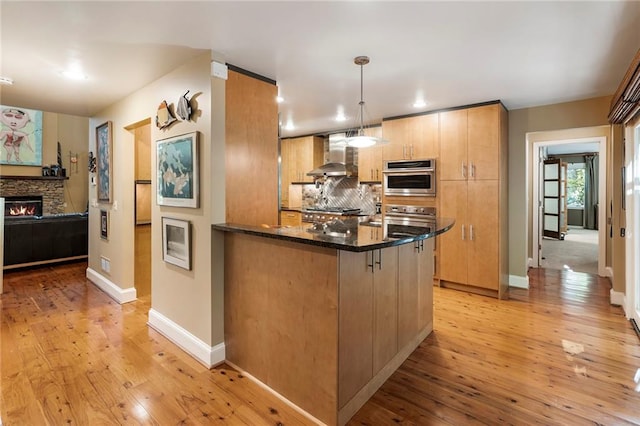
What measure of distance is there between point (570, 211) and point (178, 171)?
1329 centimetres

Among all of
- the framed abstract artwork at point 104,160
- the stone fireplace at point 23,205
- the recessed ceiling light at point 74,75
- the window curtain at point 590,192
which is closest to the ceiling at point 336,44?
the recessed ceiling light at point 74,75

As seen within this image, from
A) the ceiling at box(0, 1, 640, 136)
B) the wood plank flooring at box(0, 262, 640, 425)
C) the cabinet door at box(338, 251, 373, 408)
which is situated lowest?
the wood plank flooring at box(0, 262, 640, 425)

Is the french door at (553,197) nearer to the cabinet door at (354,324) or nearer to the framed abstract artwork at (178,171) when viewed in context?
the cabinet door at (354,324)

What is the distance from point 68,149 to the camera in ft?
27.8

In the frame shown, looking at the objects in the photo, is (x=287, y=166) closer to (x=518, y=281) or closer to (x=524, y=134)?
(x=524, y=134)

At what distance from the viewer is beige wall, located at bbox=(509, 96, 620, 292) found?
389 cm

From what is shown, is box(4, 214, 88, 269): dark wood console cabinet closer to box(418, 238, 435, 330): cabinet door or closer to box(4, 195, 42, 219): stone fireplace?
box(4, 195, 42, 219): stone fireplace

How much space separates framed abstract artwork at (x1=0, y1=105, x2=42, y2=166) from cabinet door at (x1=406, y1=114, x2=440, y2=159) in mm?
8639

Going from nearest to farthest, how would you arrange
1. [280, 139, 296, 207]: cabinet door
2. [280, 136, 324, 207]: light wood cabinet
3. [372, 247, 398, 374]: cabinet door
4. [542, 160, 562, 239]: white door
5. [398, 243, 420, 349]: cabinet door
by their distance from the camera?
[372, 247, 398, 374]: cabinet door → [398, 243, 420, 349]: cabinet door → [280, 136, 324, 207]: light wood cabinet → [280, 139, 296, 207]: cabinet door → [542, 160, 562, 239]: white door

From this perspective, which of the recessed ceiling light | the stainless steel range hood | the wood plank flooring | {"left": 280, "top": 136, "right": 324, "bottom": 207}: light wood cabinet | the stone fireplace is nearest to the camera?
the wood plank flooring

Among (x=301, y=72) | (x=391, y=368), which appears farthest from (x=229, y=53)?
(x=391, y=368)

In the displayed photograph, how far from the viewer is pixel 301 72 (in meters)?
2.96

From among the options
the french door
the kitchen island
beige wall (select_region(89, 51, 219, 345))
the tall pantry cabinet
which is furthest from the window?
beige wall (select_region(89, 51, 219, 345))

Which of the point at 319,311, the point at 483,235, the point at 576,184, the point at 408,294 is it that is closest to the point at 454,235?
the point at 483,235
